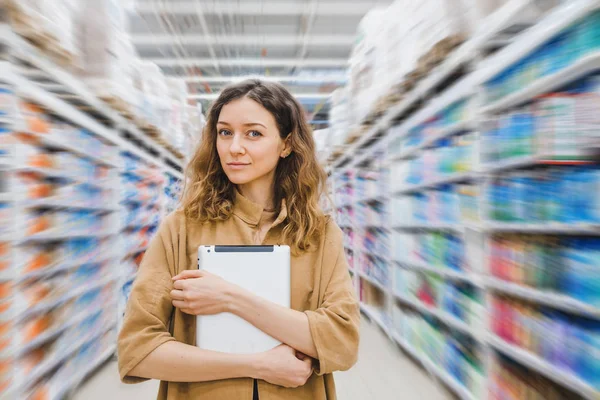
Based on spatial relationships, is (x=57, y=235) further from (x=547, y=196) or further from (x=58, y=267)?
(x=547, y=196)

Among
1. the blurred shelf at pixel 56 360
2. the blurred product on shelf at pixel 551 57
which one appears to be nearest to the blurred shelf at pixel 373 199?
the blurred product on shelf at pixel 551 57

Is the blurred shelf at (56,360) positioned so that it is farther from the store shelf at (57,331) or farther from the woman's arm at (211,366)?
the woman's arm at (211,366)

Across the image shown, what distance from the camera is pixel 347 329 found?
0.81m

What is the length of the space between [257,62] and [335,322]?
4481mm

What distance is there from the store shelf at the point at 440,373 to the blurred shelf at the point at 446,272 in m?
0.58

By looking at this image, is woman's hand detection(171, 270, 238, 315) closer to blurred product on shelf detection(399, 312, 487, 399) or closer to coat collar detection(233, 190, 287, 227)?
coat collar detection(233, 190, 287, 227)

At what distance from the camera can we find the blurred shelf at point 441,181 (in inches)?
82.4

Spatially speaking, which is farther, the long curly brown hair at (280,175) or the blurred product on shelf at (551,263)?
the blurred product on shelf at (551,263)

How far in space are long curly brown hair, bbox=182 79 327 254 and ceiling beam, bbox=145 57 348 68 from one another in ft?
12.2

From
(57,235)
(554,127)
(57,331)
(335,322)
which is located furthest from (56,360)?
(554,127)

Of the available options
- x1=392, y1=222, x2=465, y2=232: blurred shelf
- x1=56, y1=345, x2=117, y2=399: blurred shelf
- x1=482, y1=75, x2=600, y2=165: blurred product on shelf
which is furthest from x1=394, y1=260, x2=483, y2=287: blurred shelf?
x1=56, y1=345, x2=117, y2=399: blurred shelf

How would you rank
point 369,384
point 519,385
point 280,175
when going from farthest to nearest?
point 369,384 < point 519,385 < point 280,175

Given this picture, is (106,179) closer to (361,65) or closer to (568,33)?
(361,65)

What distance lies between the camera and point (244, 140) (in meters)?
0.94
